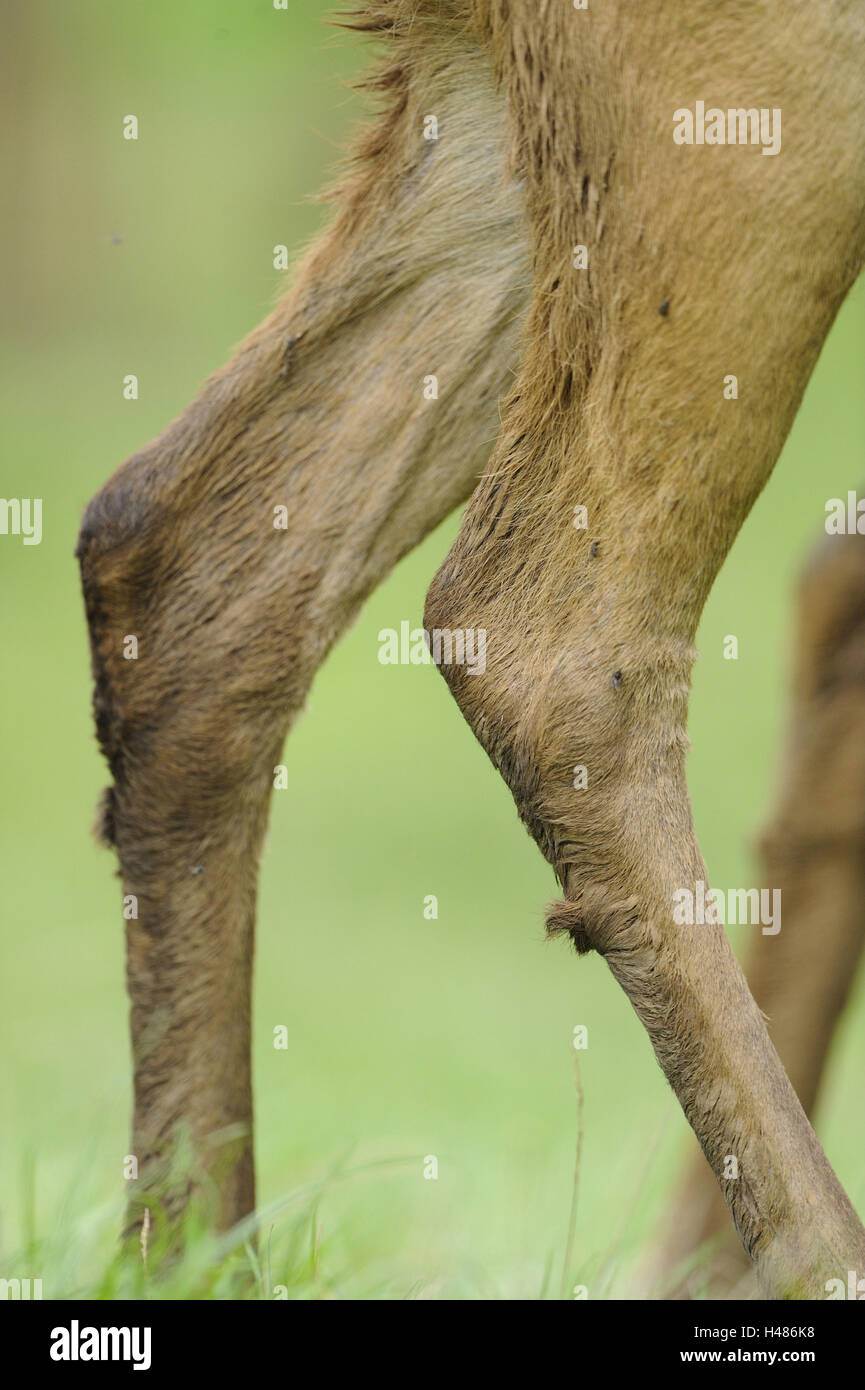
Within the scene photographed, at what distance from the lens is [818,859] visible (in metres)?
3.10

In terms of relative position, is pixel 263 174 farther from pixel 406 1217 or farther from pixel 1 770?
pixel 406 1217

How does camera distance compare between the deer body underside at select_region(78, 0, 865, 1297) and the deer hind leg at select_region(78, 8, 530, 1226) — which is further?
the deer hind leg at select_region(78, 8, 530, 1226)

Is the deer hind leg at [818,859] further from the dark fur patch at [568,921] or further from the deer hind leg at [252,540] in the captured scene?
the dark fur patch at [568,921]

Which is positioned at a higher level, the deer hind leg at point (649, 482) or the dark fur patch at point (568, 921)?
the deer hind leg at point (649, 482)

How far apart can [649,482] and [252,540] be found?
0.70 m

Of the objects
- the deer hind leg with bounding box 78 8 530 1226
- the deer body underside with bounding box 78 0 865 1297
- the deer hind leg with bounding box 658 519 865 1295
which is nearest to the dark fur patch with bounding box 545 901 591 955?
the deer body underside with bounding box 78 0 865 1297

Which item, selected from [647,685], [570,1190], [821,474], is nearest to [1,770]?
[570,1190]

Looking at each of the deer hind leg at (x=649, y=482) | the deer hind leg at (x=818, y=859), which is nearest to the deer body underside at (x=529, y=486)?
the deer hind leg at (x=649, y=482)

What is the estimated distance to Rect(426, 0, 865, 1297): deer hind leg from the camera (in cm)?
182

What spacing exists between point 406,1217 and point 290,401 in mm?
1841

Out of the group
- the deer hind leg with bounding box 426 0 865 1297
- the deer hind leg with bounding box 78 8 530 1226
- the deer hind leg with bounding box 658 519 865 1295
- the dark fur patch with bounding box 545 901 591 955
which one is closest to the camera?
the deer hind leg with bounding box 426 0 865 1297

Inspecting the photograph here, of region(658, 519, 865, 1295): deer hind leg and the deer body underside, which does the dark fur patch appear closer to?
the deer body underside

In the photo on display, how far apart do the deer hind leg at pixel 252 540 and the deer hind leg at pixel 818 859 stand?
3.26 ft

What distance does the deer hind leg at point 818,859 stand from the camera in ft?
10.0
